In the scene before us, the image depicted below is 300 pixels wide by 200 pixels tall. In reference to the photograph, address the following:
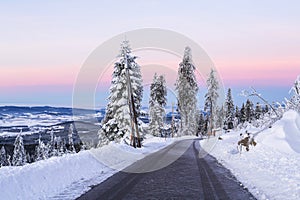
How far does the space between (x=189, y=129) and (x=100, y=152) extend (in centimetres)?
5932

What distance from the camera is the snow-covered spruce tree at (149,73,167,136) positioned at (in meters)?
61.4

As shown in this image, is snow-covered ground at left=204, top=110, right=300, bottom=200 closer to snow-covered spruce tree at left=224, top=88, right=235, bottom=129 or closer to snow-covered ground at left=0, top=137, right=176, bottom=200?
snow-covered ground at left=0, top=137, right=176, bottom=200


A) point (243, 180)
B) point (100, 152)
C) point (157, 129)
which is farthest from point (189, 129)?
point (243, 180)

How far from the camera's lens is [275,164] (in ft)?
43.1

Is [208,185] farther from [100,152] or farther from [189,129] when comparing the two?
[189,129]

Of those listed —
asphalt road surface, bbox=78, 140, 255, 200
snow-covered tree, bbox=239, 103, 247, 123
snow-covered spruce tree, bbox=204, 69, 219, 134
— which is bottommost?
asphalt road surface, bbox=78, 140, 255, 200

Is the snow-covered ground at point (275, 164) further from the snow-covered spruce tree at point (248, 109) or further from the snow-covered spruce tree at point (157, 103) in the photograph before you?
the snow-covered spruce tree at point (248, 109)

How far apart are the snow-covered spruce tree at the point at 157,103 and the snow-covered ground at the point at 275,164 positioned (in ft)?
134

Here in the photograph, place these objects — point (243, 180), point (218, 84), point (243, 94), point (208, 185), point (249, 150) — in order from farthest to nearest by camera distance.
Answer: point (218, 84) < point (243, 94) < point (249, 150) < point (243, 180) < point (208, 185)

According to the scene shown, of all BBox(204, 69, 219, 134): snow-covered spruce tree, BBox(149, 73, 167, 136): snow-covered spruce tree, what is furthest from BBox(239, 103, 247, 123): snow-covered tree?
BBox(149, 73, 167, 136): snow-covered spruce tree

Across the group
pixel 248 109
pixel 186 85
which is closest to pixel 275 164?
pixel 186 85

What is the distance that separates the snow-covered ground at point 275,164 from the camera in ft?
30.0

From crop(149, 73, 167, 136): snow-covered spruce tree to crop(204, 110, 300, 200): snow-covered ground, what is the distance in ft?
134

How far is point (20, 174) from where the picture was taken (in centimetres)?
905
